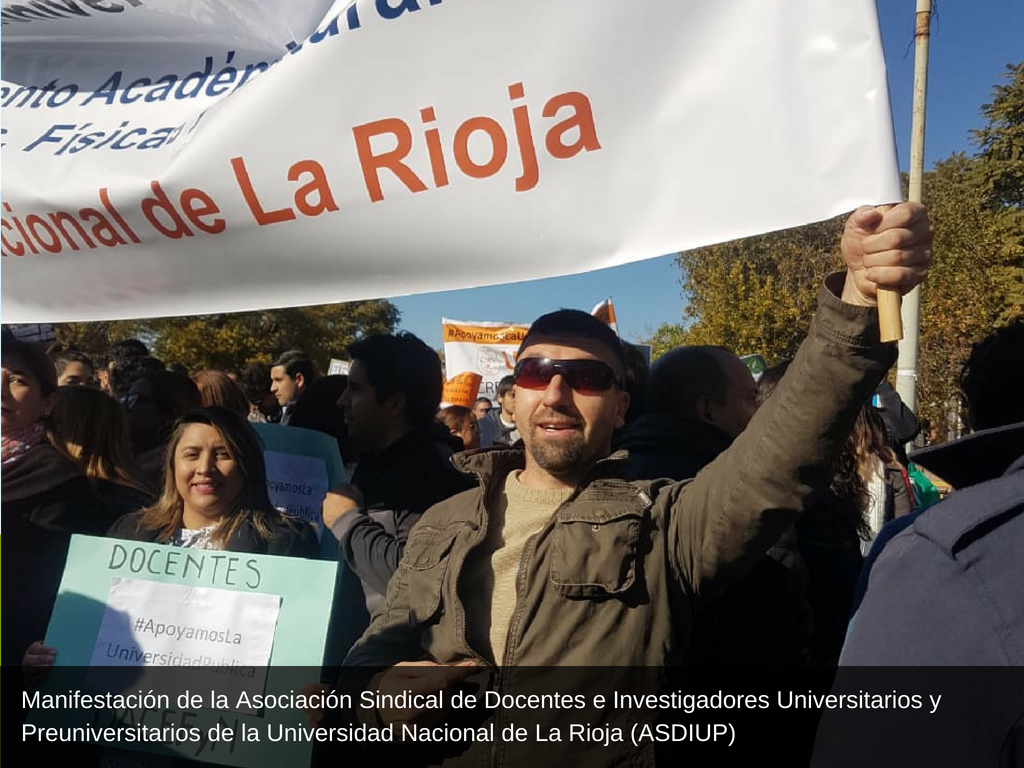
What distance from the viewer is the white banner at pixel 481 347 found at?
9.52 m

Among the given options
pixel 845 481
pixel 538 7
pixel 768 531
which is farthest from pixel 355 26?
pixel 845 481

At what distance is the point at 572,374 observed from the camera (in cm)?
192

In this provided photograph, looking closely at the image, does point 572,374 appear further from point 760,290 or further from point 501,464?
point 760,290

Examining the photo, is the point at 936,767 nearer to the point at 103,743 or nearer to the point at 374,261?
the point at 374,261

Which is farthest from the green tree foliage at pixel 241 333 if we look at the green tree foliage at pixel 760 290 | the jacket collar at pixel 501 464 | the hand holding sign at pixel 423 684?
the hand holding sign at pixel 423 684

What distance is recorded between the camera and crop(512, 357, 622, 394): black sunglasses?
1.92m

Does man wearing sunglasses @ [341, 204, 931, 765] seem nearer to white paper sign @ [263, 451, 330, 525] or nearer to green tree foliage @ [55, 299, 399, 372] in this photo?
white paper sign @ [263, 451, 330, 525]

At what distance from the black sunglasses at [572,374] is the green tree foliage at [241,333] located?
21.5m

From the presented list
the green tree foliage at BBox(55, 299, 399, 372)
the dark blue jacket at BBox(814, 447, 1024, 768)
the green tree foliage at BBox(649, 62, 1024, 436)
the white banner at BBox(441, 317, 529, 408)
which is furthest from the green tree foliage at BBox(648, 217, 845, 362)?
the dark blue jacket at BBox(814, 447, 1024, 768)

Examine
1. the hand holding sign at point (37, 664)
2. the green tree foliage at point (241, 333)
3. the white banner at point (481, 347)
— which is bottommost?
the hand holding sign at point (37, 664)

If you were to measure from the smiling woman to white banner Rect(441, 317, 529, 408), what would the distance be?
22.3ft

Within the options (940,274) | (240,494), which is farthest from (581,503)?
(940,274)

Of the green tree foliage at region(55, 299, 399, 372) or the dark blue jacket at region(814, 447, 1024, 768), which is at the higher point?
the green tree foliage at region(55, 299, 399, 372)

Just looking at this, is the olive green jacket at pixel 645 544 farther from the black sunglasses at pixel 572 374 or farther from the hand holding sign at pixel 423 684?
the black sunglasses at pixel 572 374
